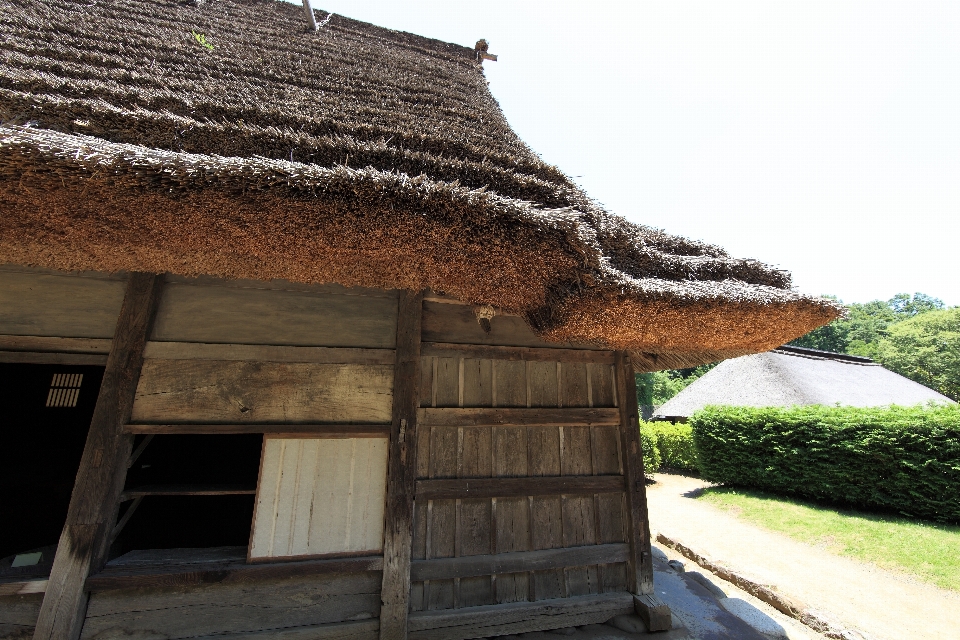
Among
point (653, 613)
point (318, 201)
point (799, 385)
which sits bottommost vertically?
point (653, 613)

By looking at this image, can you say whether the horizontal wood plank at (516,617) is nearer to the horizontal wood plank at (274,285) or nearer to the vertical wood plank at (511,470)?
the vertical wood plank at (511,470)

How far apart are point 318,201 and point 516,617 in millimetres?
2574

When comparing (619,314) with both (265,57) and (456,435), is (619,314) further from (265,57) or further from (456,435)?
(265,57)

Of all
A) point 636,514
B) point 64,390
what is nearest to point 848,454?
point 636,514

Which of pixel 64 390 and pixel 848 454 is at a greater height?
pixel 64 390

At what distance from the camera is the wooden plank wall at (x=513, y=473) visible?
2.46 meters

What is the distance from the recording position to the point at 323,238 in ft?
6.10

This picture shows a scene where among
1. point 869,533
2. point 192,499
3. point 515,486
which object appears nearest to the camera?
point 515,486

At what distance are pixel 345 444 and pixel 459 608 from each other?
1190mm

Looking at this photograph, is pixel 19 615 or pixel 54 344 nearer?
pixel 19 615

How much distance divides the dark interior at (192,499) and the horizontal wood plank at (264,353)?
2.07 metres

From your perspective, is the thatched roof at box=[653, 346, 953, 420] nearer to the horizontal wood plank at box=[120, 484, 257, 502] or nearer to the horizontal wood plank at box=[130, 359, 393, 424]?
the horizontal wood plank at box=[130, 359, 393, 424]

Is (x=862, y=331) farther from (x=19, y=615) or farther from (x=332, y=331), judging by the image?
(x=19, y=615)

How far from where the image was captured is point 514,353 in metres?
2.78
